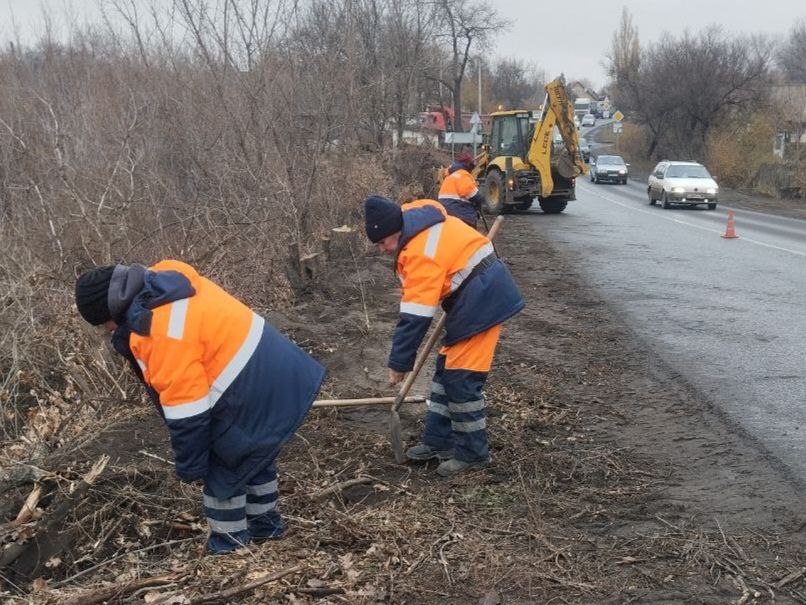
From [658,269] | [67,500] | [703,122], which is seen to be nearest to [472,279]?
[67,500]

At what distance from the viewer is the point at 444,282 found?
4398 millimetres

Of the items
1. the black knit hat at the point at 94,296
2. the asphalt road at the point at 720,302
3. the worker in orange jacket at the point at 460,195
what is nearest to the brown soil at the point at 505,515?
the asphalt road at the point at 720,302

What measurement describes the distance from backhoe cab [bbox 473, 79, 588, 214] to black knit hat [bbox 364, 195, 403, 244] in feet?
52.1

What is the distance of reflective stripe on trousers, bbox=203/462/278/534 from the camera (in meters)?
3.49

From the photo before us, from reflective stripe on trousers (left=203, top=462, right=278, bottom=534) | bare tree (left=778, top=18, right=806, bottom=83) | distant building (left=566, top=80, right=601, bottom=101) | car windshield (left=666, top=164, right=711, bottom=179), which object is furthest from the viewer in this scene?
distant building (left=566, top=80, right=601, bottom=101)

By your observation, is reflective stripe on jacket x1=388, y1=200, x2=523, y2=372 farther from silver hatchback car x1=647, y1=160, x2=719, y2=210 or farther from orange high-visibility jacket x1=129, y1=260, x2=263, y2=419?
silver hatchback car x1=647, y1=160, x2=719, y2=210

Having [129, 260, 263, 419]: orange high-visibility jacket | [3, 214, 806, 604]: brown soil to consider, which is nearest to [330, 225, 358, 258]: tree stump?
[3, 214, 806, 604]: brown soil

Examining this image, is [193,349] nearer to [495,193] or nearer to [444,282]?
[444,282]

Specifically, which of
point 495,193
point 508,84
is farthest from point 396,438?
point 508,84

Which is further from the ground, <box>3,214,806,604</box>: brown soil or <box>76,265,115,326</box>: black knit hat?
<box>76,265,115,326</box>: black knit hat

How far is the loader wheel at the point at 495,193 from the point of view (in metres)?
20.5

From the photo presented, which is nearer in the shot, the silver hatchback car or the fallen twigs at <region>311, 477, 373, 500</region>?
the fallen twigs at <region>311, 477, 373, 500</region>

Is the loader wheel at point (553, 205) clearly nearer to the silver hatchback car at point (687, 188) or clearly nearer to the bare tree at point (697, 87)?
the silver hatchback car at point (687, 188)

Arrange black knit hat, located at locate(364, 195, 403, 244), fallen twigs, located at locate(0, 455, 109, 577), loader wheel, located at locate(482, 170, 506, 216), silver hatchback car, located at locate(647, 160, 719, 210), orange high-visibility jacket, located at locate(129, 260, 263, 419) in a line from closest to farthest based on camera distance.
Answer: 1. orange high-visibility jacket, located at locate(129, 260, 263, 419)
2. fallen twigs, located at locate(0, 455, 109, 577)
3. black knit hat, located at locate(364, 195, 403, 244)
4. loader wheel, located at locate(482, 170, 506, 216)
5. silver hatchback car, located at locate(647, 160, 719, 210)
